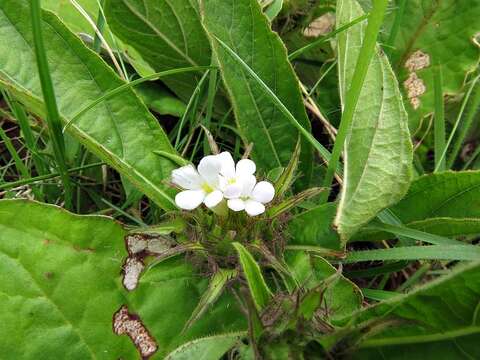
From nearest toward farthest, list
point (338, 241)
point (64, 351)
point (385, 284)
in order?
point (64, 351), point (338, 241), point (385, 284)

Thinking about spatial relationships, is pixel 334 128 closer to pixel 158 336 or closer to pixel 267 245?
pixel 267 245

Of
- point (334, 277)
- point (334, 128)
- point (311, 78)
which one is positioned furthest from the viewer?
point (311, 78)

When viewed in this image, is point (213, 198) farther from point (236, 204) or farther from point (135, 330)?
point (135, 330)

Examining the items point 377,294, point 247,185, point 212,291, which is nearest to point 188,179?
point 247,185

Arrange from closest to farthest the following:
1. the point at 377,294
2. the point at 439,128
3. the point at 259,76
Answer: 1. the point at 377,294
2. the point at 259,76
3. the point at 439,128

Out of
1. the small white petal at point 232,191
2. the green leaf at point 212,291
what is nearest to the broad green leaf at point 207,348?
the green leaf at point 212,291

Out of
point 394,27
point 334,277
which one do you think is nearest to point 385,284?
point 334,277

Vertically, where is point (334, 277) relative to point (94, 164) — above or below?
above
